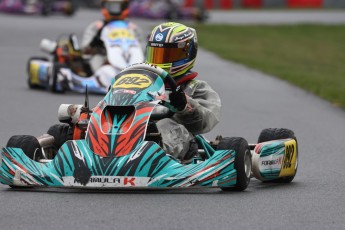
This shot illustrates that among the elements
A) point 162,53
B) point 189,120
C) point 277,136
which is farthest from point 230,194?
point 162,53

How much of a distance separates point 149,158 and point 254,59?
15.5 meters

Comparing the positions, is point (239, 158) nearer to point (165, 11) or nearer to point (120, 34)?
point (120, 34)

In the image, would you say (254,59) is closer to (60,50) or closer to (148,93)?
(60,50)

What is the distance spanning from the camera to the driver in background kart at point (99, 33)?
15.6m

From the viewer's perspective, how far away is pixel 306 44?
2759 cm

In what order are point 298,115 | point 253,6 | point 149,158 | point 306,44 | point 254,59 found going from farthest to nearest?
point 253,6 → point 306,44 → point 254,59 → point 298,115 → point 149,158

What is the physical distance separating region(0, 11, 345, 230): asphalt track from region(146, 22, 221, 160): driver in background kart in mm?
415

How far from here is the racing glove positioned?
728 centimetres

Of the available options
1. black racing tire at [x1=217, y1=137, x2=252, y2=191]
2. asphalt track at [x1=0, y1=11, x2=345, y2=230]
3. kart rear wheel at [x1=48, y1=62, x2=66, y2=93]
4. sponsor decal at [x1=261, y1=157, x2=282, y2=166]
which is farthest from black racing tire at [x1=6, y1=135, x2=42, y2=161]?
kart rear wheel at [x1=48, y1=62, x2=66, y2=93]

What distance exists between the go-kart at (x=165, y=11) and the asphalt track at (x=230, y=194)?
1818 cm

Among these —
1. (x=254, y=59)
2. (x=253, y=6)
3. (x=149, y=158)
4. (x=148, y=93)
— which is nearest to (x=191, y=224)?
(x=149, y=158)

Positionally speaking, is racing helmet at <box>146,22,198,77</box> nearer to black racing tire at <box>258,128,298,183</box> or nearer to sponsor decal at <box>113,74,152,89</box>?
sponsor decal at <box>113,74,152,89</box>

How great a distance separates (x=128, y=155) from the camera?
6855 mm

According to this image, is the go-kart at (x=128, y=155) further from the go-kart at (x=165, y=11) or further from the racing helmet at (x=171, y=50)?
the go-kart at (x=165, y=11)
